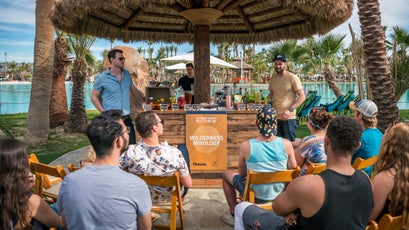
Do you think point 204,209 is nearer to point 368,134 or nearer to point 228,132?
point 228,132

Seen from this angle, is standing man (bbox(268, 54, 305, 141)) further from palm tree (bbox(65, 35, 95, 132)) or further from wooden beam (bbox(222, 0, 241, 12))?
palm tree (bbox(65, 35, 95, 132))

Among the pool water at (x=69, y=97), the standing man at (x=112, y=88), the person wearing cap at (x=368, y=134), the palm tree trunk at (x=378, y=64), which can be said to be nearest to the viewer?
the person wearing cap at (x=368, y=134)

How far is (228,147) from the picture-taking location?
16.5 feet

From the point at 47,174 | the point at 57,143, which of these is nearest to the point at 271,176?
the point at 47,174

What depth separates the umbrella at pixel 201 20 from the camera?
17.4 ft

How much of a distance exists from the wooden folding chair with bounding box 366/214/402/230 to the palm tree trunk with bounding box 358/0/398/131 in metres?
6.44

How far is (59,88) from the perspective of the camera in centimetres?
1228

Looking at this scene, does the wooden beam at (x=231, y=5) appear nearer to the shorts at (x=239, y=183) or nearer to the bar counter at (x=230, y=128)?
the bar counter at (x=230, y=128)

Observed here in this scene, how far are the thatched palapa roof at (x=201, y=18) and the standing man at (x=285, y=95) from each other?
986mm

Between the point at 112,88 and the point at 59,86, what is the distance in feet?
27.7

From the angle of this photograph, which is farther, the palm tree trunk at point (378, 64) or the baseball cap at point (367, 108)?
the palm tree trunk at point (378, 64)

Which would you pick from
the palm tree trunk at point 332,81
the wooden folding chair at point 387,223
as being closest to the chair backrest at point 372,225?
the wooden folding chair at point 387,223

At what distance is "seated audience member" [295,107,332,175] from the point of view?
10.4ft

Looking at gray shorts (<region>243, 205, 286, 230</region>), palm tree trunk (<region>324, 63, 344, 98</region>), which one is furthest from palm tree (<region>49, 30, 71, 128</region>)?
palm tree trunk (<region>324, 63, 344, 98</region>)
